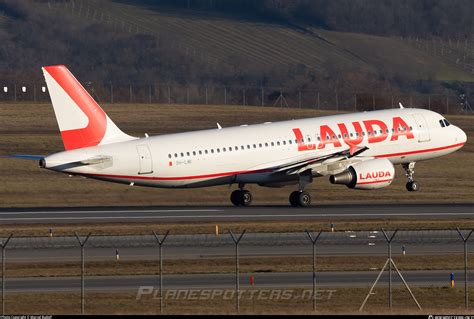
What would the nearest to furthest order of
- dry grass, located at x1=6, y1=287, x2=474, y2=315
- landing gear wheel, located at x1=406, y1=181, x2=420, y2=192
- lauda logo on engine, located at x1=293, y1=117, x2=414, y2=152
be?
dry grass, located at x1=6, y1=287, x2=474, y2=315 → lauda logo on engine, located at x1=293, y1=117, x2=414, y2=152 → landing gear wheel, located at x1=406, y1=181, x2=420, y2=192

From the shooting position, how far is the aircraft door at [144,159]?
63844 millimetres

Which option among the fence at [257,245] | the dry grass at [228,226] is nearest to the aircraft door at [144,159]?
the dry grass at [228,226]

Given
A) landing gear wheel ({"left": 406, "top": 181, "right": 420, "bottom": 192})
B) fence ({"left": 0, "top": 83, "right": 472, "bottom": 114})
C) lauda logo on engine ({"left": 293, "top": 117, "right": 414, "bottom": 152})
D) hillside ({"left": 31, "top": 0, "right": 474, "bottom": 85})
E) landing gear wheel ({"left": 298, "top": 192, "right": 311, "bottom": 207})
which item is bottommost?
landing gear wheel ({"left": 298, "top": 192, "right": 311, "bottom": 207})

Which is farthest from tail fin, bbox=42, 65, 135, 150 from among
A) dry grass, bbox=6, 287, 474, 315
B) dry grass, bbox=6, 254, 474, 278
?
dry grass, bbox=6, 287, 474, 315

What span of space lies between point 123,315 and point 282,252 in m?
15.6

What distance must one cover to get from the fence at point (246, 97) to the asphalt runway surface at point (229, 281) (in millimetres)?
85062

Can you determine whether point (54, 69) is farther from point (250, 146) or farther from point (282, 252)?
point (282, 252)

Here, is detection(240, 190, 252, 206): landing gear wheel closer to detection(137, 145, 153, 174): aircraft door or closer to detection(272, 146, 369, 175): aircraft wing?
detection(272, 146, 369, 175): aircraft wing

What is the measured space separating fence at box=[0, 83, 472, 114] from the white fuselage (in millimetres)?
58914

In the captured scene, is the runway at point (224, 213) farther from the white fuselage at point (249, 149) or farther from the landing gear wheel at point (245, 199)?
the white fuselage at point (249, 149)

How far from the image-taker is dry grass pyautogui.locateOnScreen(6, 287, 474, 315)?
37.3 metres

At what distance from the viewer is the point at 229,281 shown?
143 ft

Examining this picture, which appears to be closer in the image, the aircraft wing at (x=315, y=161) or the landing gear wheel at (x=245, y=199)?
the aircraft wing at (x=315, y=161)

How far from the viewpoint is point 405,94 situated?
142 metres
